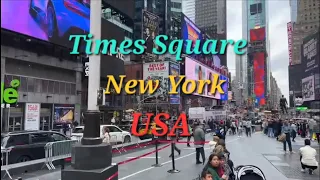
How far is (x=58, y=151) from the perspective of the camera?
41.3 ft

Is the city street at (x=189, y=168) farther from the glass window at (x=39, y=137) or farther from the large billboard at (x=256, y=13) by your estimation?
the large billboard at (x=256, y=13)

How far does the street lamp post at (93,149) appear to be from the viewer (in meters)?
5.76

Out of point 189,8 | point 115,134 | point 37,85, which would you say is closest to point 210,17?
point 189,8

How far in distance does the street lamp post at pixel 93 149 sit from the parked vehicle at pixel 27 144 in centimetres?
601

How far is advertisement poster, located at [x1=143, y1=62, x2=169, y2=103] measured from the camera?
57.1 metres

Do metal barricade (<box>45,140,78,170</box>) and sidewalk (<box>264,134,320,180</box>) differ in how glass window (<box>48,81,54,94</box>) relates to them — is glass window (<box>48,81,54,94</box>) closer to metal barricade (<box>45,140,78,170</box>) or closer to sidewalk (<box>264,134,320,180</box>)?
metal barricade (<box>45,140,78,170</box>)

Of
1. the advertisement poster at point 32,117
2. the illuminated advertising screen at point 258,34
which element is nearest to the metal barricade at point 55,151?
the advertisement poster at point 32,117

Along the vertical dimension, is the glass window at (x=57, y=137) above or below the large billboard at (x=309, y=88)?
below

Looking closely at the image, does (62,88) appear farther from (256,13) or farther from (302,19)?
(256,13)

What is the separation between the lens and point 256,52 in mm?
120312

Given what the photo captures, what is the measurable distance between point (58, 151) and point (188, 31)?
187 ft

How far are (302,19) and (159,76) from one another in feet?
87.8

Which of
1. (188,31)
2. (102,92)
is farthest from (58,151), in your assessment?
(188,31)

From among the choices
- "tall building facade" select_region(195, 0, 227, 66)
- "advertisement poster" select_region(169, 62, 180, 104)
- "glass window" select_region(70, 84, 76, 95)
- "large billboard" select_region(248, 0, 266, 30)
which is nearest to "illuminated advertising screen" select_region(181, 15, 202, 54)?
"advertisement poster" select_region(169, 62, 180, 104)
